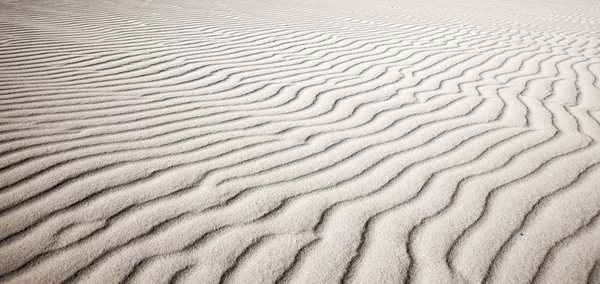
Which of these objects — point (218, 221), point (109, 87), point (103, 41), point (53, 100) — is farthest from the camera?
point (103, 41)

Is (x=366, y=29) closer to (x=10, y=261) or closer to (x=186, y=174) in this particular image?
(x=186, y=174)

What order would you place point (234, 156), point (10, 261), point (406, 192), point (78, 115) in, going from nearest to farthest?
point (10, 261)
point (406, 192)
point (234, 156)
point (78, 115)

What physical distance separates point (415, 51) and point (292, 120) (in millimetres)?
2958

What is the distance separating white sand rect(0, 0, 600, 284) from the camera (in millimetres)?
1622

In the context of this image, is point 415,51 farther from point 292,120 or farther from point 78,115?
point 78,115

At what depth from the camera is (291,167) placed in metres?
2.25

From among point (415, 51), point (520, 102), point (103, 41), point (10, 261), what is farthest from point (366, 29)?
point (10, 261)

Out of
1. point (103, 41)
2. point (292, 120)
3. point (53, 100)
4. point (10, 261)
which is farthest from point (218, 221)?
point (103, 41)

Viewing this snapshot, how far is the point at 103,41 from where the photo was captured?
4.85m

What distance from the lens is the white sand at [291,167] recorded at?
5.32 feet

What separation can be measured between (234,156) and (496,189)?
1.54 metres

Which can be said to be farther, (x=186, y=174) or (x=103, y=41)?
(x=103, y=41)

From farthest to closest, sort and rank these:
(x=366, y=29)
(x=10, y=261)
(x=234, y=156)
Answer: (x=366, y=29) < (x=234, y=156) < (x=10, y=261)

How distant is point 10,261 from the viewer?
153 cm
